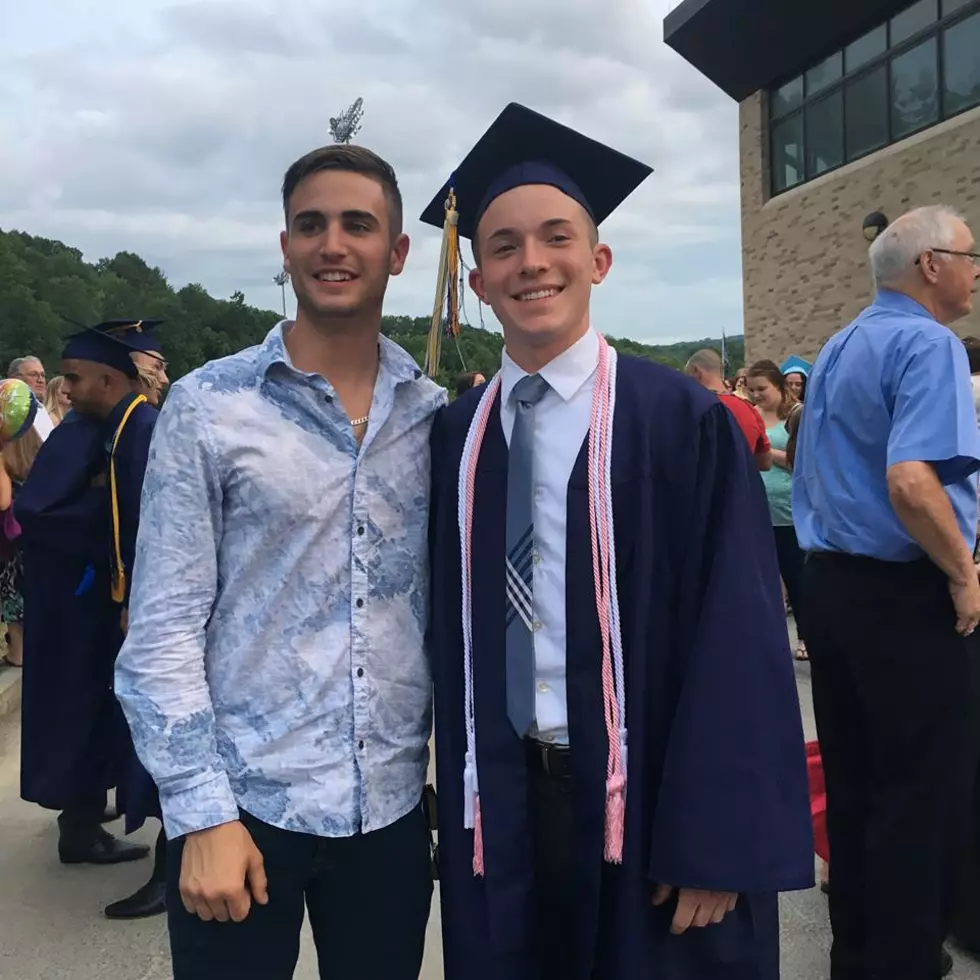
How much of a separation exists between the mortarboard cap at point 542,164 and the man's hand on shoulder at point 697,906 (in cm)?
128

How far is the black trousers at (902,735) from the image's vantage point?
2.23 metres

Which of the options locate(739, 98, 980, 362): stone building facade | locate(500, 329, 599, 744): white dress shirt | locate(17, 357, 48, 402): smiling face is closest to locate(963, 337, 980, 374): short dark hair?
locate(500, 329, 599, 744): white dress shirt

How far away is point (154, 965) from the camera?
108 inches

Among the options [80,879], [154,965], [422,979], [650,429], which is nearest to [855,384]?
[650,429]

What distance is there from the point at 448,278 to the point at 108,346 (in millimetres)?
1400

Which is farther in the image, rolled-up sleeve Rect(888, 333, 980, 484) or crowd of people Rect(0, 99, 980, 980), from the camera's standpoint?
rolled-up sleeve Rect(888, 333, 980, 484)

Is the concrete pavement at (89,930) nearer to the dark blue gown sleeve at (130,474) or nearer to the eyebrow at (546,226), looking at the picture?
the dark blue gown sleeve at (130,474)

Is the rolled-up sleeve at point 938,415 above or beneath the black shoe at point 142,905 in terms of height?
above

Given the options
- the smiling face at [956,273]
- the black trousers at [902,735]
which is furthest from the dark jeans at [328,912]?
the smiling face at [956,273]

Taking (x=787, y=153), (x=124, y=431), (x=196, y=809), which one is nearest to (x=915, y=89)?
(x=787, y=153)

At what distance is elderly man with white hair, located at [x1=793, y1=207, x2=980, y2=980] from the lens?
212 centimetres

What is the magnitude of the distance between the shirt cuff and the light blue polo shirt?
166 centimetres

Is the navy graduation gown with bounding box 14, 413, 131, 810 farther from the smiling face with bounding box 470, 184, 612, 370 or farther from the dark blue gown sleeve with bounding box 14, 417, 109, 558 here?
the smiling face with bounding box 470, 184, 612, 370

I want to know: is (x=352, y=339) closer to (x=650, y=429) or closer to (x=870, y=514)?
(x=650, y=429)
